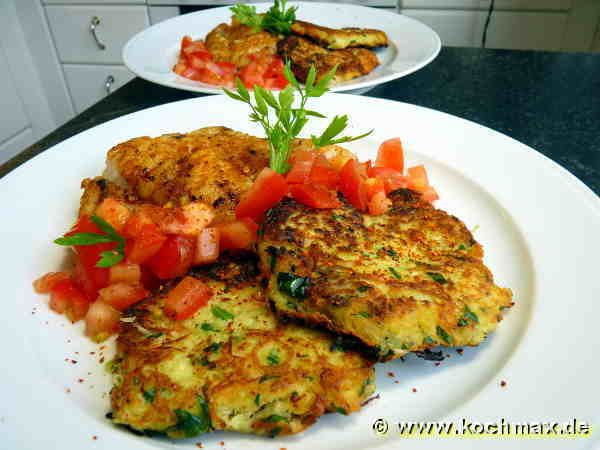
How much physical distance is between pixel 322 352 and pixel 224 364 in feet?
1.06

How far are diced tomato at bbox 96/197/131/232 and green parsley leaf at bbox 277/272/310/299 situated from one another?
0.75 m

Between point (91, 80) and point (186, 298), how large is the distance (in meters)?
5.91

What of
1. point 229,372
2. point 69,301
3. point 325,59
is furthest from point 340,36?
point 229,372

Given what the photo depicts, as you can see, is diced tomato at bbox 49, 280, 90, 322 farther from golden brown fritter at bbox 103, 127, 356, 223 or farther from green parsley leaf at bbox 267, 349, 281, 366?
green parsley leaf at bbox 267, 349, 281, 366

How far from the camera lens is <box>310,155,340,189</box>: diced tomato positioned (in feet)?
6.99

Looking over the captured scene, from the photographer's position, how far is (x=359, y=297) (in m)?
1.59

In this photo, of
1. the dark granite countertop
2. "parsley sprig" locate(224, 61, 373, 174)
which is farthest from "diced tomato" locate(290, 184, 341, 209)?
A: the dark granite countertop

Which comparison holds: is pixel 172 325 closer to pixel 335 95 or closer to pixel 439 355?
pixel 439 355

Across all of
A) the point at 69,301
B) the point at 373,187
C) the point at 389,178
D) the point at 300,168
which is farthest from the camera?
the point at 389,178

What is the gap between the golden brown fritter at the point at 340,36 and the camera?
4039mm

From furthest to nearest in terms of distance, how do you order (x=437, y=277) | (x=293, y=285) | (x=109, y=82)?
1. (x=109, y=82)
2. (x=437, y=277)
3. (x=293, y=285)

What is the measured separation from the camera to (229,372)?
1.53 m

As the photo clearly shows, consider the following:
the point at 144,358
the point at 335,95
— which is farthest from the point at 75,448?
the point at 335,95

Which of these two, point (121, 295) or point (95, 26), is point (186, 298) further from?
point (95, 26)
